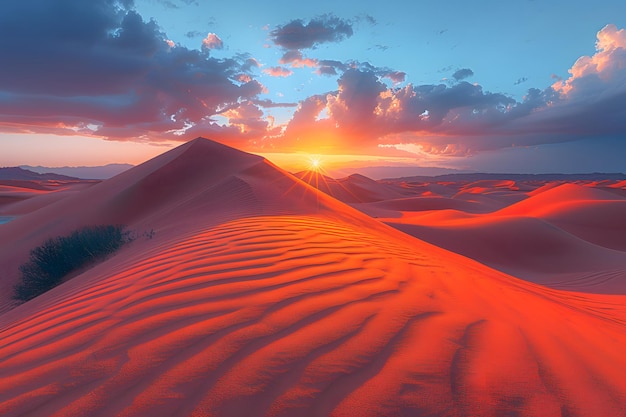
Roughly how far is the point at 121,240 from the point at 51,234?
4284mm

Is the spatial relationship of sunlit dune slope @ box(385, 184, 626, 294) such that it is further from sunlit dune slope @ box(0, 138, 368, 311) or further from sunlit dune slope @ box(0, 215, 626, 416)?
sunlit dune slope @ box(0, 215, 626, 416)

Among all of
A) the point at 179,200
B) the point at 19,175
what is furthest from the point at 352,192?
the point at 19,175

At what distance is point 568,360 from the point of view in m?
1.70

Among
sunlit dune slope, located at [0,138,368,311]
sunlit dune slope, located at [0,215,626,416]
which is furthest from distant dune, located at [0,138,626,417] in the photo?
sunlit dune slope, located at [0,138,368,311]

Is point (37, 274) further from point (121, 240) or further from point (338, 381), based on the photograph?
point (338, 381)

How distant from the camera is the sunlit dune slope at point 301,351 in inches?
51.2

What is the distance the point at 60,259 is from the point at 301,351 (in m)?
6.47

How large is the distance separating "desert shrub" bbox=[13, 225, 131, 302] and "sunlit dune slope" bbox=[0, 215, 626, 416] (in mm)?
4218

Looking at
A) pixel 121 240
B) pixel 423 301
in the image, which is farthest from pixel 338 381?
pixel 121 240

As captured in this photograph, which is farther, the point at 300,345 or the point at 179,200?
the point at 179,200

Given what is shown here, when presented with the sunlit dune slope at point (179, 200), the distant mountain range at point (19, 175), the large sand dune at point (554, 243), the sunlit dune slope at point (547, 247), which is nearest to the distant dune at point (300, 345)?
the sunlit dune slope at point (179, 200)

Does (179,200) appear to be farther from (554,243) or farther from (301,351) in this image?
(554,243)

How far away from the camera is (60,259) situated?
6242 mm

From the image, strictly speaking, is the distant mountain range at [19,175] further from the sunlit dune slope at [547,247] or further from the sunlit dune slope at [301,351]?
the sunlit dune slope at [301,351]
